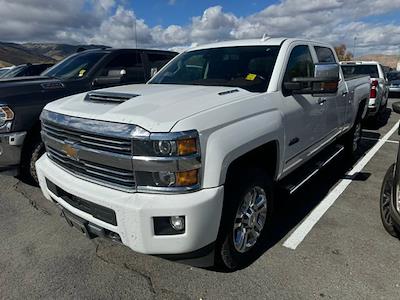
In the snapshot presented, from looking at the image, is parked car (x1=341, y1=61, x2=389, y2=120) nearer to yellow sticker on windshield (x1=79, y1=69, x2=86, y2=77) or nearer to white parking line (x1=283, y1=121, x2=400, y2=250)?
white parking line (x1=283, y1=121, x2=400, y2=250)

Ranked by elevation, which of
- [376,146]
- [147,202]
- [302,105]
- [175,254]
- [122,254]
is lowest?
[376,146]

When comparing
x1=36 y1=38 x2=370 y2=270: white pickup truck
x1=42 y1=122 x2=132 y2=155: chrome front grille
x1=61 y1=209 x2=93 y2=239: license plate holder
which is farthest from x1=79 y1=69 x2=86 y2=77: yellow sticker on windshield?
x1=61 y1=209 x2=93 y2=239: license plate holder

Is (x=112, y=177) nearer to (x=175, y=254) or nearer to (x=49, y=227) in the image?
(x=175, y=254)

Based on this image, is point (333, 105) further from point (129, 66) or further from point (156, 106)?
point (129, 66)

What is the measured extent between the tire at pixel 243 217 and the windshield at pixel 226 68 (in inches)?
35.1

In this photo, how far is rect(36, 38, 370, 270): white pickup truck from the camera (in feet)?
7.53

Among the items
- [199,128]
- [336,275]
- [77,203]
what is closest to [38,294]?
[77,203]

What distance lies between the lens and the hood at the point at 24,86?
4355 mm

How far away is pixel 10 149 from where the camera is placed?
4.31 m

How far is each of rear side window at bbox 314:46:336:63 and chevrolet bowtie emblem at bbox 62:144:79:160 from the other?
3252 mm

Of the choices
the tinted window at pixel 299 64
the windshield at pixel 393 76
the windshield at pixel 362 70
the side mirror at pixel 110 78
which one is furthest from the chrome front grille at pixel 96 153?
the windshield at pixel 393 76

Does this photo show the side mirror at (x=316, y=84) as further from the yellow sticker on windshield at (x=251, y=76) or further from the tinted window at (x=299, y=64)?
the yellow sticker on windshield at (x=251, y=76)

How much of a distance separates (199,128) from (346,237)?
212 centimetres

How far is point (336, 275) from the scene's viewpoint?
9.44ft
